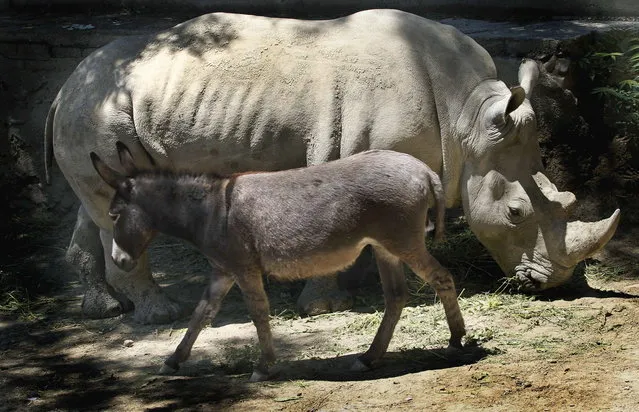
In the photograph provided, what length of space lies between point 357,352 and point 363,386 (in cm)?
79

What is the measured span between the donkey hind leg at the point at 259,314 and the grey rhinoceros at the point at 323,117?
1.27 metres

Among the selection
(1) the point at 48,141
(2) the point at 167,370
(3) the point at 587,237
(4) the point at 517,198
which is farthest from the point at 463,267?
(1) the point at 48,141

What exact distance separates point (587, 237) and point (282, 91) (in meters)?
2.41

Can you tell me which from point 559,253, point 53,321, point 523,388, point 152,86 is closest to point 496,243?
point 559,253

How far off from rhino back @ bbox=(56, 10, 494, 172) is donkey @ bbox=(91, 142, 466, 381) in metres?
1.03

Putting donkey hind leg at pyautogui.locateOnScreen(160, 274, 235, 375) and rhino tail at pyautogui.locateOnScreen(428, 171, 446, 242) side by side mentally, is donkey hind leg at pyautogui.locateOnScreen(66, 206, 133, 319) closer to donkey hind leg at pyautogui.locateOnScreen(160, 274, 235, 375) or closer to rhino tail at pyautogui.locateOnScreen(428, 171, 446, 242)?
donkey hind leg at pyautogui.locateOnScreen(160, 274, 235, 375)

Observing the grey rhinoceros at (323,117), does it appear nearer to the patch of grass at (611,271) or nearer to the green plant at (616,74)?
the patch of grass at (611,271)

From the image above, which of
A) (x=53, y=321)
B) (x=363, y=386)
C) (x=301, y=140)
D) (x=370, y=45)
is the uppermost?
(x=370, y=45)

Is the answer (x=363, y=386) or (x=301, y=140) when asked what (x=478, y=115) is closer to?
(x=301, y=140)

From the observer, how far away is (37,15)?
10703 mm

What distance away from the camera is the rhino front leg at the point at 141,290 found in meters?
7.52

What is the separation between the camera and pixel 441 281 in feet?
20.3

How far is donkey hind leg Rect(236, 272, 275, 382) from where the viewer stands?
Answer: 6.09 meters

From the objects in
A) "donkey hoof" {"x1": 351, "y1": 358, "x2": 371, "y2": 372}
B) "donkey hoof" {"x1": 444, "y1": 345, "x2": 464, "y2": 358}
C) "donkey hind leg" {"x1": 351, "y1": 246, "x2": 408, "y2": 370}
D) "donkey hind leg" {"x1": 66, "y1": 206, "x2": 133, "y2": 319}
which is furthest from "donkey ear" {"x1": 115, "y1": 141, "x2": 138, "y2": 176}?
"donkey hoof" {"x1": 444, "y1": 345, "x2": 464, "y2": 358}
